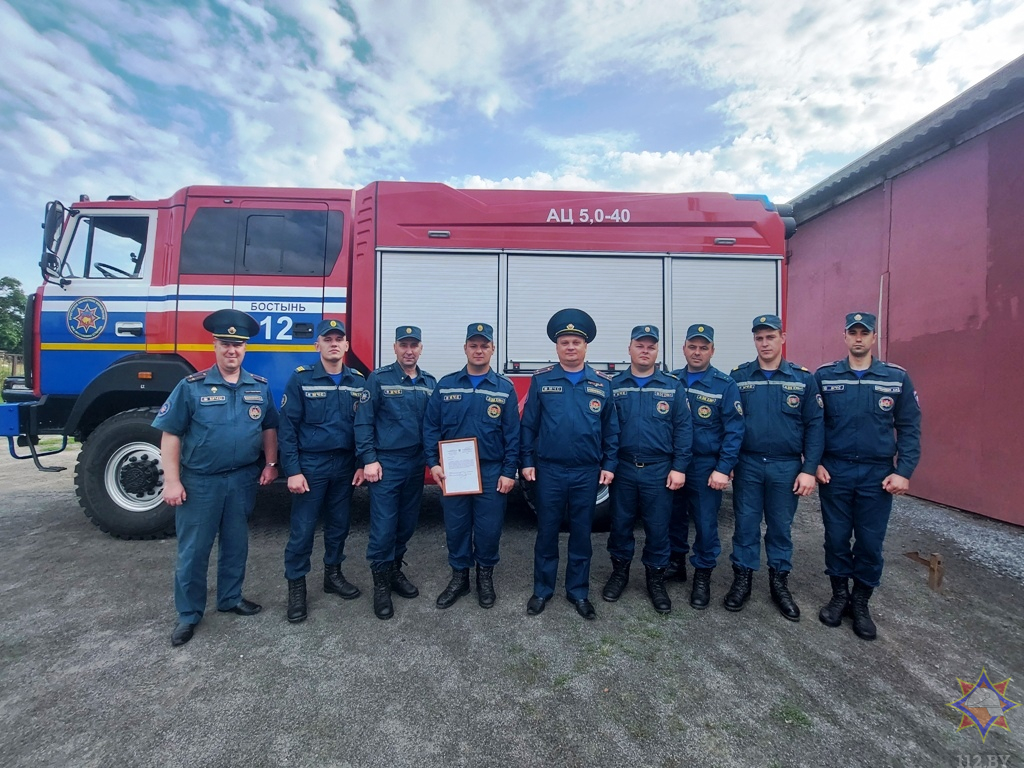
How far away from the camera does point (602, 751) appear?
1854 millimetres

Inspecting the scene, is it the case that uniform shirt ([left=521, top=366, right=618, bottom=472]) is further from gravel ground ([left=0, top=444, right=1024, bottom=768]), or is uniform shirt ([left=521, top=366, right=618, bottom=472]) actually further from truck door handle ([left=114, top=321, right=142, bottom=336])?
truck door handle ([left=114, top=321, right=142, bottom=336])

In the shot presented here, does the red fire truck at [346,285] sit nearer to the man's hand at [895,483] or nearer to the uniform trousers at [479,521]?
the uniform trousers at [479,521]

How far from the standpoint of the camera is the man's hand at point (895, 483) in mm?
2674

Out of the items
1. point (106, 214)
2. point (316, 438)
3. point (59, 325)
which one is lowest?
point (316, 438)

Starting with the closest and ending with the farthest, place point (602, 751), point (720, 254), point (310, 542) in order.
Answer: point (602, 751) → point (310, 542) → point (720, 254)

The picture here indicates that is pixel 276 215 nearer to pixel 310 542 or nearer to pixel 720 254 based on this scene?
pixel 310 542

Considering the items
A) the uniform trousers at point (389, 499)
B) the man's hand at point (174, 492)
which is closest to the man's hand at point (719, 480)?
the uniform trousers at point (389, 499)

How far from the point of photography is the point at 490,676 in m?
2.30

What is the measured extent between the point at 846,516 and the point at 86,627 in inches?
176

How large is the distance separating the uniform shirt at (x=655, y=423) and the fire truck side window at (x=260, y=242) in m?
2.72

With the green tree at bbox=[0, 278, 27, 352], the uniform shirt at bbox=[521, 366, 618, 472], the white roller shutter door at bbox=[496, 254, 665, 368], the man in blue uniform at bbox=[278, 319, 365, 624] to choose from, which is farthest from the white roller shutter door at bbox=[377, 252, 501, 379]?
the green tree at bbox=[0, 278, 27, 352]

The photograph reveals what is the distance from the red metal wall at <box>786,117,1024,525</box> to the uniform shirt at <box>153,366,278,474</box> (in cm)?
653

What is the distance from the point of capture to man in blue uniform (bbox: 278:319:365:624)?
9.26 feet

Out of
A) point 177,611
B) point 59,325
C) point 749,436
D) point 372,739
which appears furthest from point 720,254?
point 59,325
